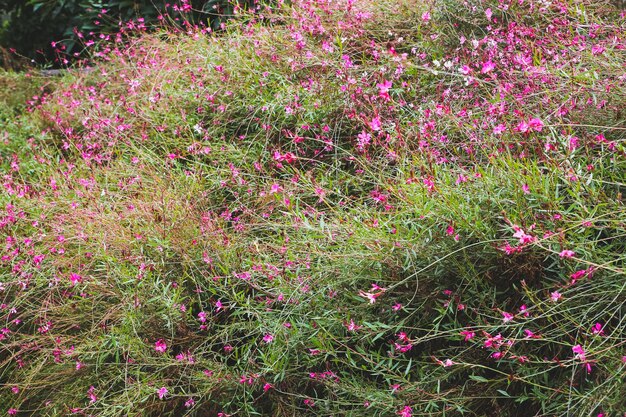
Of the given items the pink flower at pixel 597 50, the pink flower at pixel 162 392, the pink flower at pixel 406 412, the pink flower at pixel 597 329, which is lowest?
the pink flower at pixel 162 392

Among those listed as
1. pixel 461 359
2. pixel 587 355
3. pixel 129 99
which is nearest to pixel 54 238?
pixel 129 99

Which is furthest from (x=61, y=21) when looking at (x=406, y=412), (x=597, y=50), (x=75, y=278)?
(x=406, y=412)

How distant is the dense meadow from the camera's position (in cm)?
236

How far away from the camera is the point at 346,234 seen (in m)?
2.75

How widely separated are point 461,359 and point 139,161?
84.1 inches

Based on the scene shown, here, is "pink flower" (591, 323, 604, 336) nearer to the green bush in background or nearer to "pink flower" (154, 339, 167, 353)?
"pink flower" (154, 339, 167, 353)

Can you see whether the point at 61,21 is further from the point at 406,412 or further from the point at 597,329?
the point at 597,329

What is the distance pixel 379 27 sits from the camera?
4.17 m

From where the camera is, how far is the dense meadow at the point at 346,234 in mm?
2357

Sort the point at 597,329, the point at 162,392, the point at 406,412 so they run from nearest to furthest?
the point at 597,329 < the point at 406,412 < the point at 162,392

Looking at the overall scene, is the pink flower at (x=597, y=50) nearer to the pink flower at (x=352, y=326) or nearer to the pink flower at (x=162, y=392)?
the pink flower at (x=352, y=326)

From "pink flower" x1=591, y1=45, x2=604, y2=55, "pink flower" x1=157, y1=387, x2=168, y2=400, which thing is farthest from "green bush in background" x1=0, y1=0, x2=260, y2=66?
"pink flower" x1=157, y1=387, x2=168, y2=400

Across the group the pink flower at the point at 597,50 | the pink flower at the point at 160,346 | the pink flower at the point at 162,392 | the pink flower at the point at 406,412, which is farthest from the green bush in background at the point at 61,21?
the pink flower at the point at 406,412

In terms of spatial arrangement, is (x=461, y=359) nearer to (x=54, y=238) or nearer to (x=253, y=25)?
(x=54, y=238)
